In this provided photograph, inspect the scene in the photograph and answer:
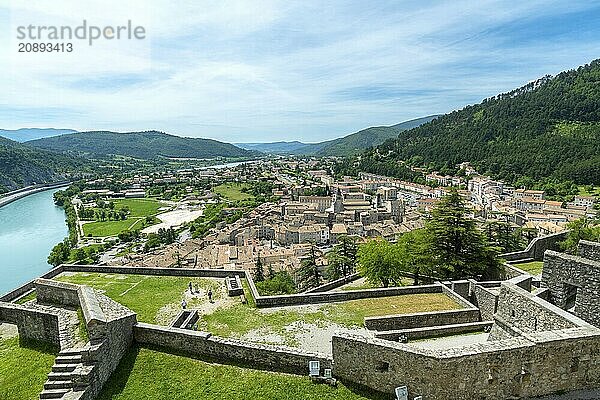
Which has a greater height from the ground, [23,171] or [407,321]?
[23,171]

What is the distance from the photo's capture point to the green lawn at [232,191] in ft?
402

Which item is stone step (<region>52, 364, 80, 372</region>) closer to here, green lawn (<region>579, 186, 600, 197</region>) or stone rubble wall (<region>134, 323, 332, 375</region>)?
stone rubble wall (<region>134, 323, 332, 375</region>)

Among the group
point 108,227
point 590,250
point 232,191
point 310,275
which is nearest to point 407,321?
point 590,250

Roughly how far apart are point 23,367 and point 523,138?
129726mm

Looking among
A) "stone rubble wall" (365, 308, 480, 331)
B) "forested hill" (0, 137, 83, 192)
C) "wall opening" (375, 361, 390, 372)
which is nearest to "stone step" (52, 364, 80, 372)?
"wall opening" (375, 361, 390, 372)

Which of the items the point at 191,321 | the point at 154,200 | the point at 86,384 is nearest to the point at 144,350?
the point at 86,384

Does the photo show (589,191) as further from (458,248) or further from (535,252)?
(458,248)

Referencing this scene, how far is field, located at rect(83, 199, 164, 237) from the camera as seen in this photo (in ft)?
267

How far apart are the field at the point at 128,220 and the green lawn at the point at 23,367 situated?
72.1 m

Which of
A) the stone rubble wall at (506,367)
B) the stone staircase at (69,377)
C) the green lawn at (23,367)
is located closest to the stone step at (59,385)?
the stone staircase at (69,377)

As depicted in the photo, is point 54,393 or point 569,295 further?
point 569,295

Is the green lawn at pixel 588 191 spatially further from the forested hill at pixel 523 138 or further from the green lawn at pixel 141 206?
the green lawn at pixel 141 206

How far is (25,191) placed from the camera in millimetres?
134875

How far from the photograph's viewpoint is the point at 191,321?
44.3 ft
